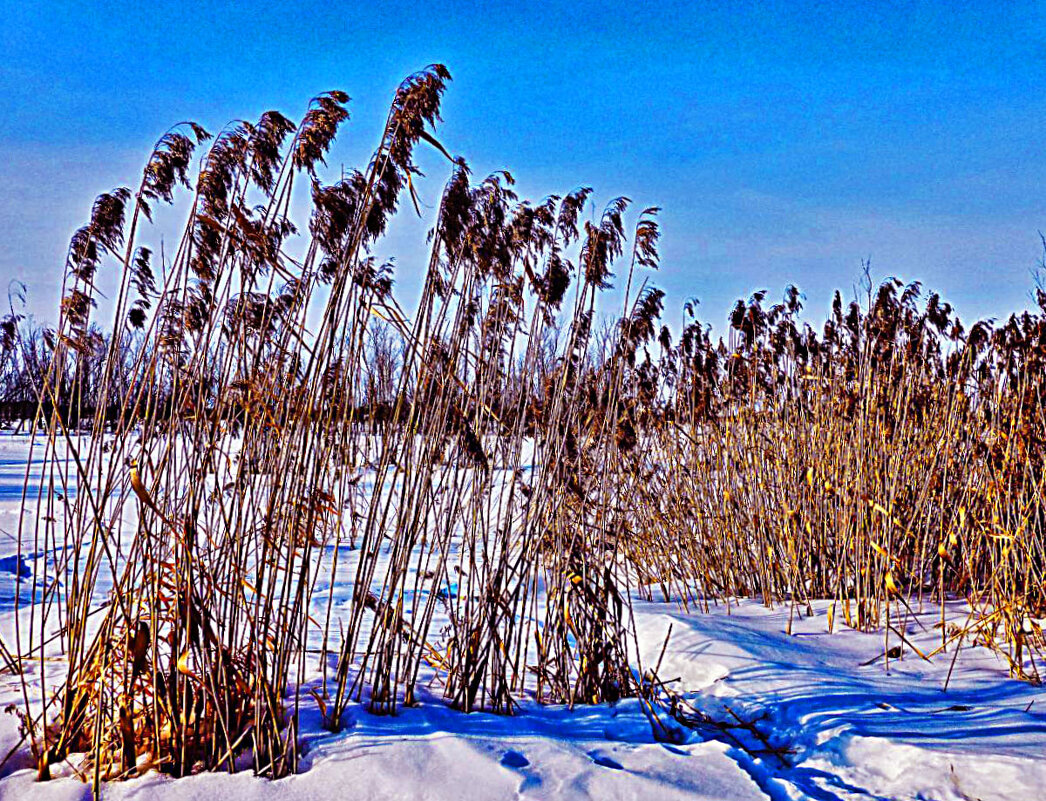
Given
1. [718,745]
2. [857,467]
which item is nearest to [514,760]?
[718,745]

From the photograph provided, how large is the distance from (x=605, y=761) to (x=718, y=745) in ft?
1.34

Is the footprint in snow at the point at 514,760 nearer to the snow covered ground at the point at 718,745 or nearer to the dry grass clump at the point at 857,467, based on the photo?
the snow covered ground at the point at 718,745

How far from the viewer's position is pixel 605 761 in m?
2.07

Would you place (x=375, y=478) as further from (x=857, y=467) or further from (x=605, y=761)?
(x=857, y=467)

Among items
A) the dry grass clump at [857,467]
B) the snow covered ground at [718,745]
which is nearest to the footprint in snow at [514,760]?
the snow covered ground at [718,745]

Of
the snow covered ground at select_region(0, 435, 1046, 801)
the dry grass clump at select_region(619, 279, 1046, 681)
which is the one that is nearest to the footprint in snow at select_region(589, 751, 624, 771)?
the snow covered ground at select_region(0, 435, 1046, 801)

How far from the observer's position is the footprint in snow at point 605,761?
6.66 ft

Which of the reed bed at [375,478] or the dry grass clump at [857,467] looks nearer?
the reed bed at [375,478]

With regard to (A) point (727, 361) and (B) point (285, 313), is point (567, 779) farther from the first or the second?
(A) point (727, 361)

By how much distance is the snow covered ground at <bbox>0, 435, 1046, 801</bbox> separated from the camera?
1885mm

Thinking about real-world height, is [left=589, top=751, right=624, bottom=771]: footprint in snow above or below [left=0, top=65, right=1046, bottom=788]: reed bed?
below

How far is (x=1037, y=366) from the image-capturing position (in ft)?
13.2

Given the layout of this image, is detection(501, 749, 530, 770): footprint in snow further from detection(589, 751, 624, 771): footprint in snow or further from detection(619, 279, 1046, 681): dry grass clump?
detection(619, 279, 1046, 681): dry grass clump

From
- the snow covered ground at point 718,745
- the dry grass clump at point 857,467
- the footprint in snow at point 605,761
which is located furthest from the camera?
the dry grass clump at point 857,467
